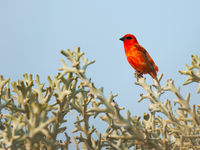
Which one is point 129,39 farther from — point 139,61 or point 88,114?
point 88,114

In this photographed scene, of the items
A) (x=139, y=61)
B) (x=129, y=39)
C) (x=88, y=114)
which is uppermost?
(x=129, y=39)

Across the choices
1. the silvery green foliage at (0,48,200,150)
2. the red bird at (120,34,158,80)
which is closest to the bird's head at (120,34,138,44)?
the red bird at (120,34,158,80)

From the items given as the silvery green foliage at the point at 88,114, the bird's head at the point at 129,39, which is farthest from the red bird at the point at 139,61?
the silvery green foliage at the point at 88,114

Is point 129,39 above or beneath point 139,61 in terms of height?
above

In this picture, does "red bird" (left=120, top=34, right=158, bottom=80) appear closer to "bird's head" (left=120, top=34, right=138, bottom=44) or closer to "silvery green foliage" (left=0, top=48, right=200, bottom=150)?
"bird's head" (left=120, top=34, right=138, bottom=44)

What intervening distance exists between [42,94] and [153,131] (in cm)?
144

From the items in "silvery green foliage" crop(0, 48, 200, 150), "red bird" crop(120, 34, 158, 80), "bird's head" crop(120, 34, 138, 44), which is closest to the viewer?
"silvery green foliage" crop(0, 48, 200, 150)

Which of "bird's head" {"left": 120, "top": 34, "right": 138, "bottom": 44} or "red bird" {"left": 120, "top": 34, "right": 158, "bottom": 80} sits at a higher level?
"bird's head" {"left": 120, "top": 34, "right": 138, "bottom": 44}

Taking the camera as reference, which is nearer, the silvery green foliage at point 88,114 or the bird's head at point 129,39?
the silvery green foliage at point 88,114

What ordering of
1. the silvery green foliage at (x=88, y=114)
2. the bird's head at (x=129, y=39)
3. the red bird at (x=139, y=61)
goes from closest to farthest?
the silvery green foliage at (x=88, y=114) → the red bird at (x=139, y=61) → the bird's head at (x=129, y=39)

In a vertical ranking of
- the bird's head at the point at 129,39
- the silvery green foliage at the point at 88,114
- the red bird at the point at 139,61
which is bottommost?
the silvery green foliage at the point at 88,114

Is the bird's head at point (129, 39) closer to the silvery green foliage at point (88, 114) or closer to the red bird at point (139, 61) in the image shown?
the red bird at point (139, 61)

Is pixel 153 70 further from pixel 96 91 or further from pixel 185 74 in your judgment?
pixel 96 91

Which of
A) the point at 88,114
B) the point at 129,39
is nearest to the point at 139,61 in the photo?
the point at 129,39
